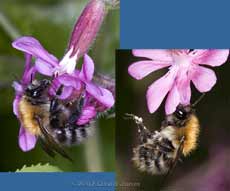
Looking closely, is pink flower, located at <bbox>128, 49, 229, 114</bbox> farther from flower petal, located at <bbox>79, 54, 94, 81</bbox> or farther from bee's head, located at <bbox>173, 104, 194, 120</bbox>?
flower petal, located at <bbox>79, 54, 94, 81</bbox>

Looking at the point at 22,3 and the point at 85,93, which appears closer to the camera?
the point at 85,93

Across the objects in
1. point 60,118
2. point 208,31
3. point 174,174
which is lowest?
point 174,174

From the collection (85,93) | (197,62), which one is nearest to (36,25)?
(85,93)

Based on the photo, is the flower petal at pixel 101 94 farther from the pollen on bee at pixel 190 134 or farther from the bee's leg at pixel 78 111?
the pollen on bee at pixel 190 134

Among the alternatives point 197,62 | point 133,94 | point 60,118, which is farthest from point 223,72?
point 60,118

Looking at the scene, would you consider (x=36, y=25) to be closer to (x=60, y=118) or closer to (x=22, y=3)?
(x=22, y=3)

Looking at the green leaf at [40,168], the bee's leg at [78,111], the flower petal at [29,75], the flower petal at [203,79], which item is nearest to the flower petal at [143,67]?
the flower petal at [203,79]

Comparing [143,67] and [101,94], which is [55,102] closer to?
[101,94]

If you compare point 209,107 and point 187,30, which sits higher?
point 187,30
